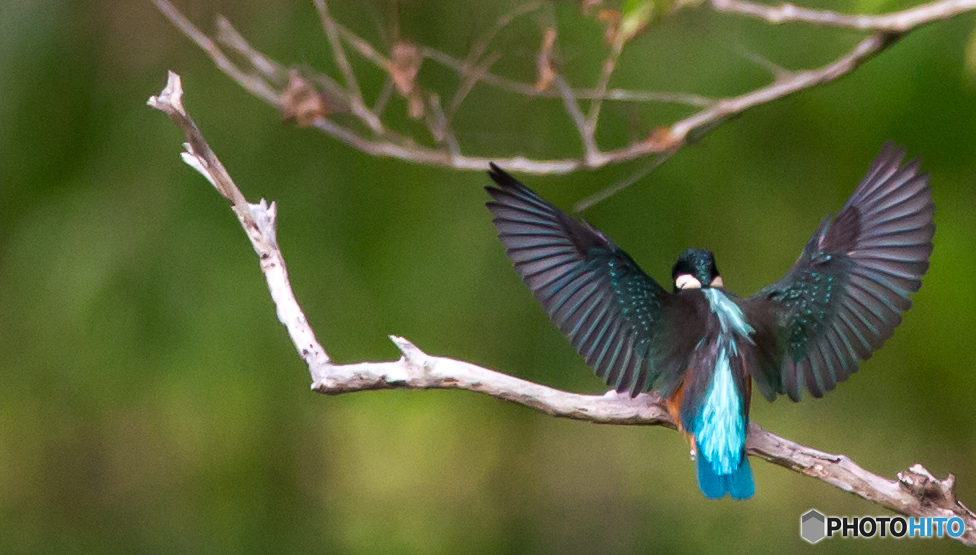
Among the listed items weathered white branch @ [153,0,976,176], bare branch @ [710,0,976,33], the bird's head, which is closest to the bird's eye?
the bird's head

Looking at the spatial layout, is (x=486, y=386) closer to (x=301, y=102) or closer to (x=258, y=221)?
(x=258, y=221)

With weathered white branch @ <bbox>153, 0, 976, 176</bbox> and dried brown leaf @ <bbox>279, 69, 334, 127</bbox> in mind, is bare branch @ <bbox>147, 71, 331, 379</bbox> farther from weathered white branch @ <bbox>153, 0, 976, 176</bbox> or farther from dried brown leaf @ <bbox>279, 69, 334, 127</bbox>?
weathered white branch @ <bbox>153, 0, 976, 176</bbox>

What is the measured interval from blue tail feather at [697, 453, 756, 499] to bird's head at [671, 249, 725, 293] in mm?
395

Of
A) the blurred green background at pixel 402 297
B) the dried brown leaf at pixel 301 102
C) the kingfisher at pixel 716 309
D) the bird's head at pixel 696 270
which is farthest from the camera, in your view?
the blurred green background at pixel 402 297

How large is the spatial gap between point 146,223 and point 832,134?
2.56m

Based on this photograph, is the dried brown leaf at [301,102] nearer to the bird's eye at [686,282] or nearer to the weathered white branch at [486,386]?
the weathered white branch at [486,386]

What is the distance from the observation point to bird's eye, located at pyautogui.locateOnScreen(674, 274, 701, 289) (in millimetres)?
2234

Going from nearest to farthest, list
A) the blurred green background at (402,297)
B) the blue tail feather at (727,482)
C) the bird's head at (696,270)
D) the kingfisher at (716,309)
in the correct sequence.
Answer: the blue tail feather at (727,482)
the kingfisher at (716,309)
the bird's head at (696,270)
the blurred green background at (402,297)

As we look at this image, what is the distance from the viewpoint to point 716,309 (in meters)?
2.07

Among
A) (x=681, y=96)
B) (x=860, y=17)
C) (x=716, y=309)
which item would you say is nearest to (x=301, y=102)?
(x=681, y=96)

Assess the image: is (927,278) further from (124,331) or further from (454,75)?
(124,331)

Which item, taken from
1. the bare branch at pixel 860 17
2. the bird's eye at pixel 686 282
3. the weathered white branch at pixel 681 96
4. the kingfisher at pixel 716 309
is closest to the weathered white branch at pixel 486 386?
the kingfisher at pixel 716 309

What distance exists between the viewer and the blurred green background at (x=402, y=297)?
3865 millimetres

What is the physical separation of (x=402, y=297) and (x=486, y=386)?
2384 mm
